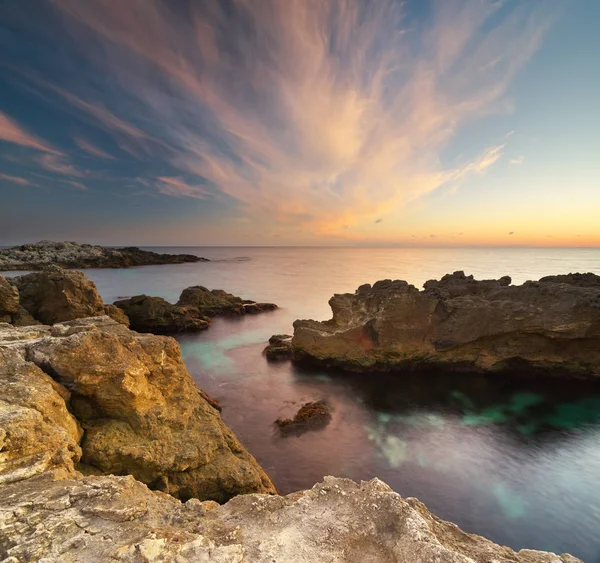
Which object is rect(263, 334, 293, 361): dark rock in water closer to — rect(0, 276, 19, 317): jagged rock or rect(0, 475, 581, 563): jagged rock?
rect(0, 276, 19, 317): jagged rock

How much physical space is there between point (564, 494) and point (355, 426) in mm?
7426

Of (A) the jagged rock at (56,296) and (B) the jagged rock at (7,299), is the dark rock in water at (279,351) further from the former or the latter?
(B) the jagged rock at (7,299)

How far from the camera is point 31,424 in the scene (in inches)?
167

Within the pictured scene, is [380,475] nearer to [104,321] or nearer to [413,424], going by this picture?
[413,424]

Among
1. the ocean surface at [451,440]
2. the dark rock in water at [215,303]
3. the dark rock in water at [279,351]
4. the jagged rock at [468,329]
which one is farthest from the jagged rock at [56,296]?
the dark rock in water at [215,303]

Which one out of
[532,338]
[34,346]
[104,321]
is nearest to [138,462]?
[34,346]

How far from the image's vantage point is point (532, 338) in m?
17.7

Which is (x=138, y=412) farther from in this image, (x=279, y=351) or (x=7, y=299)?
(x=279, y=351)

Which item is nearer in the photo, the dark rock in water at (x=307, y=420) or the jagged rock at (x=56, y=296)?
the dark rock in water at (x=307, y=420)

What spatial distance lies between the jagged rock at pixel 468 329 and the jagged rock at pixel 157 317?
40.6ft

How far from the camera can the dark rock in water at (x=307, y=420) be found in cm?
1327

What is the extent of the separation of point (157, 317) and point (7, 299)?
14906 mm

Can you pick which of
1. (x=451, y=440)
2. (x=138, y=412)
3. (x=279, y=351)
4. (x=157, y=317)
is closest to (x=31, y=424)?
(x=138, y=412)

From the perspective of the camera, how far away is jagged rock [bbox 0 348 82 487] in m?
3.91
